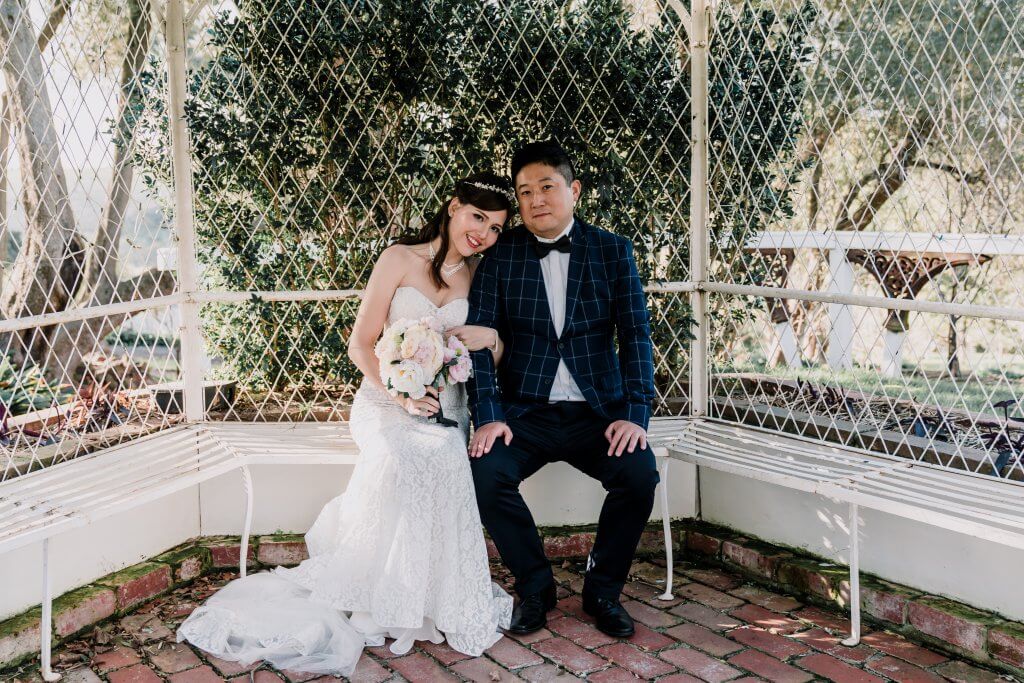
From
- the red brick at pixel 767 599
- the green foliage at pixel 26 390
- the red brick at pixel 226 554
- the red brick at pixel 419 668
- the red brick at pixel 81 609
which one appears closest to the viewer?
the red brick at pixel 419 668

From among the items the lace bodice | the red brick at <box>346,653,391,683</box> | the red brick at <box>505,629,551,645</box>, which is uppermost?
the lace bodice

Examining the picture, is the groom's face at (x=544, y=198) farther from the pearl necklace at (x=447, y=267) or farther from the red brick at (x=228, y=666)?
the red brick at (x=228, y=666)

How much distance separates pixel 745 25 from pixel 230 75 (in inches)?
104

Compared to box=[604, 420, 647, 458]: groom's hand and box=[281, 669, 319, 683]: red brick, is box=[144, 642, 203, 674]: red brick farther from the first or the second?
box=[604, 420, 647, 458]: groom's hand

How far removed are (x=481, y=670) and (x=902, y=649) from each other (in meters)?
1.56

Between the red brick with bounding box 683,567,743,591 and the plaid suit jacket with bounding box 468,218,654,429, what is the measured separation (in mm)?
850

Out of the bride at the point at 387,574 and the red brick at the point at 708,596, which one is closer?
the bride at the point at 387,574

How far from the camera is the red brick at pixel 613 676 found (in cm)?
298

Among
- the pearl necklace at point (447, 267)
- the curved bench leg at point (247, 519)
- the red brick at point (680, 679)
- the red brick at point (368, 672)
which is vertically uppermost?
the pearl necklace at point (447, 267)

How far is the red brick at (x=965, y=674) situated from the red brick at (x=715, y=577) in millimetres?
968

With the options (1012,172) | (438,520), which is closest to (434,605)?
(438,520)

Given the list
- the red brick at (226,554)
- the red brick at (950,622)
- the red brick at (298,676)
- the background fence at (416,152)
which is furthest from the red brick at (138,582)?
the red brick at (950,622)

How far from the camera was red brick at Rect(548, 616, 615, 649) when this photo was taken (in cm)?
328

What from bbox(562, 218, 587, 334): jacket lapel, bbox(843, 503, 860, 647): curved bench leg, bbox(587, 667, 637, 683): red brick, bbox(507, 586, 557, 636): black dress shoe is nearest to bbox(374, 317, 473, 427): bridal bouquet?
bbox(562, 218, 587, 334): jacket lapel
